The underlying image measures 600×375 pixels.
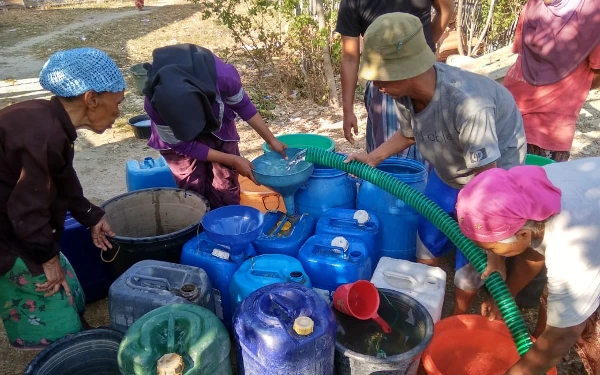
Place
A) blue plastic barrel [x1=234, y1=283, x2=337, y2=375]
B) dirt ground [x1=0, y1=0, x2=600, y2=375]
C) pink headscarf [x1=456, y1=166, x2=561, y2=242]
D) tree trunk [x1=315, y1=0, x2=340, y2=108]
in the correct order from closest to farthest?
pink headscarf [x1=456, y1=166, x2=561, y2=242] < blue plastic barrel [x1=234, y1=283, x2=337, y2=375] < dirt ground [x1=0, y1=0, x2=600, y2=375] < tree trunk [x1=315, y1=0, x2=340, y2=108]

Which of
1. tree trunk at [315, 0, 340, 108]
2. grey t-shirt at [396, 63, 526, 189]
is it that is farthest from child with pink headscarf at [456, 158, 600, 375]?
tree trunk at [315, 0, 340, 108]

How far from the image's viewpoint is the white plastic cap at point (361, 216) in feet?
9.20

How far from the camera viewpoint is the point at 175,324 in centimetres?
202

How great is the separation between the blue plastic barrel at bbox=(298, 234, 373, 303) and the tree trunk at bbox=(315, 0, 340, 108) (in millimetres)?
3500

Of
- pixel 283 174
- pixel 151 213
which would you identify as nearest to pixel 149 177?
pixel 151 213

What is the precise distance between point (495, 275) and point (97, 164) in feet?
14.1

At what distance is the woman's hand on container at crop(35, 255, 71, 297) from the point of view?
2.22m

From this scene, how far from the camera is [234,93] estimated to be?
2996mm

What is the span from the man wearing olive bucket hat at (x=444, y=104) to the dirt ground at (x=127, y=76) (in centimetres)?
107

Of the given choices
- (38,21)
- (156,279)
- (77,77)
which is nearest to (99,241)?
(156,279)

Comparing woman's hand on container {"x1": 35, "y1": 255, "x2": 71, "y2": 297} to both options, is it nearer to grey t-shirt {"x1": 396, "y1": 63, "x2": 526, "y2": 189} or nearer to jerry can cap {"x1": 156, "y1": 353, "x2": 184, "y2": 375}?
jerry can cap {"x1": 156, "y1": 353, "x2": 184, "y2": 375}

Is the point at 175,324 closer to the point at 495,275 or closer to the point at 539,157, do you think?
the point at 495,275

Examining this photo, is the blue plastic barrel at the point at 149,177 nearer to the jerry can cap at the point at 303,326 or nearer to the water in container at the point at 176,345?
the water in container at the point at 176,345

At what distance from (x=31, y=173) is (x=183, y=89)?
0.82m
